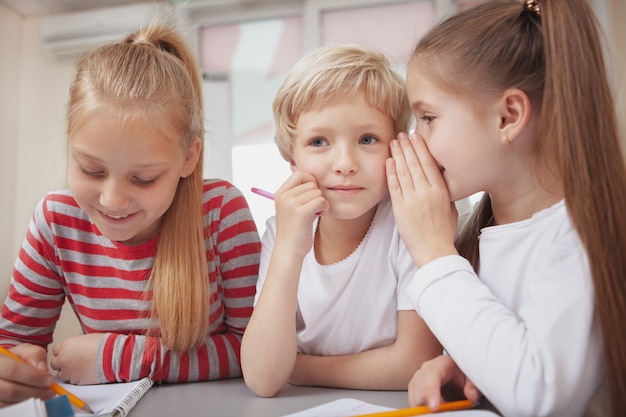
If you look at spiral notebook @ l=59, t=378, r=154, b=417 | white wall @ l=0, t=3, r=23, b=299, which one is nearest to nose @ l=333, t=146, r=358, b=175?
spiral notebook @ l=59, t=378, r=154, b=417

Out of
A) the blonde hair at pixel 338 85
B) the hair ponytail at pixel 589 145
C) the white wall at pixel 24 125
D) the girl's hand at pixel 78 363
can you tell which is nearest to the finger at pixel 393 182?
the blonde hair at pixel 338 85

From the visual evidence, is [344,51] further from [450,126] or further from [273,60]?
[273,60]

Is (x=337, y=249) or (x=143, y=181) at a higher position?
(x=143, y=181)

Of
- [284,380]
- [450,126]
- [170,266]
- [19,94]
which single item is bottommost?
[284,380]

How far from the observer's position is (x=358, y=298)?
3.14 ft

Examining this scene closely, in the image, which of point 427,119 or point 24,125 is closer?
point 427,119

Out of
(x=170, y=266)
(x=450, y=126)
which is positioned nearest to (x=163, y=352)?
(x=170, y=266)

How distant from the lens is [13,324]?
40.9 inches

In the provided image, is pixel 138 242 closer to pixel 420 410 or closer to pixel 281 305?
pixel 281 305

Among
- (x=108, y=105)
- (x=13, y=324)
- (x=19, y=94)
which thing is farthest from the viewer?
(x=19, y=94)

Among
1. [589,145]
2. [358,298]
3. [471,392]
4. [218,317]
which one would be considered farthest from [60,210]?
[589,145]

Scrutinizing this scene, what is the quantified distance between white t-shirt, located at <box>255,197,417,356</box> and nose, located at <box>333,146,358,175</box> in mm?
Answer: 145

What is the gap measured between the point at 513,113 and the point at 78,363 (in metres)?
0.82

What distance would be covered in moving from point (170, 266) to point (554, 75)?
0.71 meters
